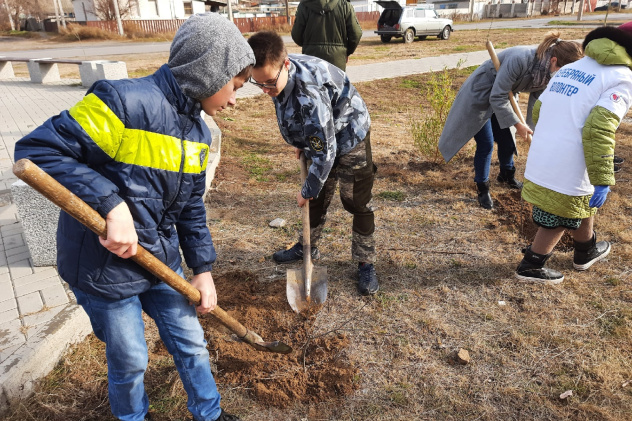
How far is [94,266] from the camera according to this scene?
146cm

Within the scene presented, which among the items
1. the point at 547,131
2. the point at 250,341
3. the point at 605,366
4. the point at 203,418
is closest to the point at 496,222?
the point at 547,131

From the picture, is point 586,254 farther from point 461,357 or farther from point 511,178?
point 511,178

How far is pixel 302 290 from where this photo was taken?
9.55ft

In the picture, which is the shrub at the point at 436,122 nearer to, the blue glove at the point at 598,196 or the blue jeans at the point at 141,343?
the blue glove at the point at 598,196

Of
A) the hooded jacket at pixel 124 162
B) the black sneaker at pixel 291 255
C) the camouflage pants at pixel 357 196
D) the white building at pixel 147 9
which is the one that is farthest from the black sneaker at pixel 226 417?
the white building at pixel 147 9

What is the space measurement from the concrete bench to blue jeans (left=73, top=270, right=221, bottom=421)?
8.60 meters

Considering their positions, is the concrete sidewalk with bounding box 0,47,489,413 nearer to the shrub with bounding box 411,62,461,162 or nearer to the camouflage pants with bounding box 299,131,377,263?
the camouflage pants with bounding box 299,131,377,263

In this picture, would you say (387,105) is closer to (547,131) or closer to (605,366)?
(547,131)

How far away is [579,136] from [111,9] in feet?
119

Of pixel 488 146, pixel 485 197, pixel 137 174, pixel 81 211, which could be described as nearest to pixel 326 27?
pixel 488 146

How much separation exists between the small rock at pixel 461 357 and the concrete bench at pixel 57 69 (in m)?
8.82

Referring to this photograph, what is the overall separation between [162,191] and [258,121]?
6254mm

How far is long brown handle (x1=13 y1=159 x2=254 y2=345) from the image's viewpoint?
1168mm

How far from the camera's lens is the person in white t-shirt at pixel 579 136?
96.4 inches
